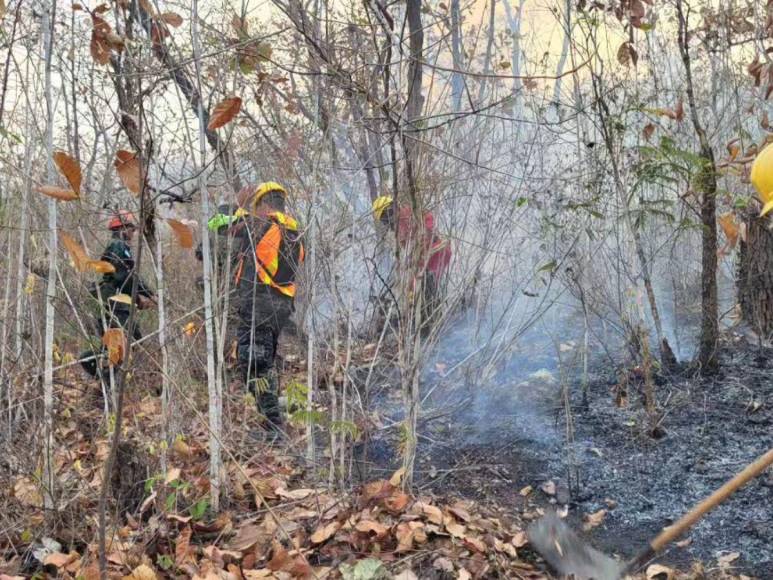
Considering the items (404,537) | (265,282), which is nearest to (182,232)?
(404,537)

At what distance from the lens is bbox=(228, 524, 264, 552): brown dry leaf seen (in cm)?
294

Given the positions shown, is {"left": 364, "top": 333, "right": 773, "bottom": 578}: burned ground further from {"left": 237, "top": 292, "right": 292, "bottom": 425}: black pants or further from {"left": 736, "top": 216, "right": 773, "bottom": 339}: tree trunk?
{"left": 237, "top": 292, "right": 292, "bottom": 425}: black pants

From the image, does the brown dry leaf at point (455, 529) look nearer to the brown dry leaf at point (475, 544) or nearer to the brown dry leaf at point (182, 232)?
the brown dry leaf at point (475, 544)

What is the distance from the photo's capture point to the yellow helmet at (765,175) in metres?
1.25

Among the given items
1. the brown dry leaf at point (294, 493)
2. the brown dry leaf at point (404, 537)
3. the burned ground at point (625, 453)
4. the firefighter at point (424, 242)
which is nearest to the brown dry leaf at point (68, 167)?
the firefighter at point (424, 242)

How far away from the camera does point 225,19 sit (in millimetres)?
3967

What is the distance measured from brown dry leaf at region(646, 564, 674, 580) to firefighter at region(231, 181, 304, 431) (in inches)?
81.1

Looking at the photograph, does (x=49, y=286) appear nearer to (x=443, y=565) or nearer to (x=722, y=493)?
(x=443, y=565)

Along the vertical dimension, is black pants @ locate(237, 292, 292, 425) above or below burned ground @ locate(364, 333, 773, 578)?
above

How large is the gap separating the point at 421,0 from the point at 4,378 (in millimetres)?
3739

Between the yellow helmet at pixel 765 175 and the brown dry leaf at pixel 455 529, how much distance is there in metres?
2.22

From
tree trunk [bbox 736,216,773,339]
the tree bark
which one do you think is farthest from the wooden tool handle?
tree trunk [bbox 736,216,773,339]

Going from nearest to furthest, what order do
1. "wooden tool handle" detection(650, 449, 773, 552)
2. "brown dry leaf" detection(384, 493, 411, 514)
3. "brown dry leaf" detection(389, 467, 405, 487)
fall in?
"wooden tool handle" detection(650, 449, 773, 552) < "brown dry leaf" detection(384, 493, 411, 514) < "brown dry leaf" detection(389, 467, 405, 487)

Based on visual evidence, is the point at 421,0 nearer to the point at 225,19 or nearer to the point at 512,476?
the point at 225,19
